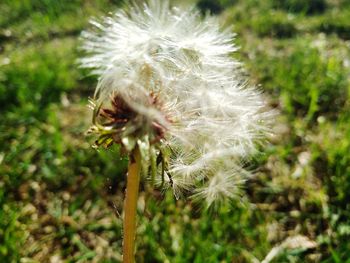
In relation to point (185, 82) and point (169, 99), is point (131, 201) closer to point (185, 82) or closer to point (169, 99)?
point (169, 99)

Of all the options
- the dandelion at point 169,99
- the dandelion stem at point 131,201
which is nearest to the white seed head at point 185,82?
the dandelion at point 169,99

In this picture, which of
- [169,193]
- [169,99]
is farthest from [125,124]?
[169,193]

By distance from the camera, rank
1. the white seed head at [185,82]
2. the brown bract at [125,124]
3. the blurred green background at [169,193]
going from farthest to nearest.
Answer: the blurred green background at [169,193] < the white seed head at [185,82] < the brown bract at [125,124]

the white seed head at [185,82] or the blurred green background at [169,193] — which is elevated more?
the white seed head at [185,82]

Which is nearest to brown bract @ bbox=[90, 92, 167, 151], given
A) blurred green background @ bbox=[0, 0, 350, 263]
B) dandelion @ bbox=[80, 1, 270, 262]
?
→ dandelion @ bbox=[80, 1, 270, 262]

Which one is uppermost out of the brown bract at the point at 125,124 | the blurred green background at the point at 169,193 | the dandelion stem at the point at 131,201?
the brown bract at the point at 125,124

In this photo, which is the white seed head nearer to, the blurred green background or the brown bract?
the brown bract

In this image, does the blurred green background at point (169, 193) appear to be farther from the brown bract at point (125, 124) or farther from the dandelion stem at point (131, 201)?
the brown bract at point (125, 124)

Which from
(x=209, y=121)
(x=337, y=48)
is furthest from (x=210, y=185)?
(x=337, y=48)

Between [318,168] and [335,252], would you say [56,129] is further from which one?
[335,252]
